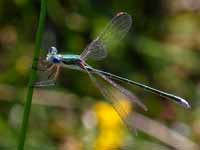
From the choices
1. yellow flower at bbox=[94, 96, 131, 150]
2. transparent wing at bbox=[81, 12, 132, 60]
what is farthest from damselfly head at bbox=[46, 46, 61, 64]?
yellow flower at bbox=[94, 96, 131, 150]

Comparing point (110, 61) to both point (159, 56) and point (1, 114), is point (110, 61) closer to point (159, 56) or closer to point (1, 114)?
point (159, 56)

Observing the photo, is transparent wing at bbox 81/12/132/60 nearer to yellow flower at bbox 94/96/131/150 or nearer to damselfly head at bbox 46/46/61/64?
damselfly head at bbox 46/46/61/64

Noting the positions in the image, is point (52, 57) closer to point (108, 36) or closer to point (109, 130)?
point (108, 36)

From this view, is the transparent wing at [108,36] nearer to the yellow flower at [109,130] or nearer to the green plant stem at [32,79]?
the green plant stem at [32,79]

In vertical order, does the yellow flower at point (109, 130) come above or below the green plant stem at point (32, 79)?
below

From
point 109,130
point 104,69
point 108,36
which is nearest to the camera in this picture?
point 108,36

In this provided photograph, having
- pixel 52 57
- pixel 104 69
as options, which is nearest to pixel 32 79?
pixel 52 57

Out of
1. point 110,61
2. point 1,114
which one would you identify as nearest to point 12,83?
point 1,114

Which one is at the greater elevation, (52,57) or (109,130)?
(52,57)

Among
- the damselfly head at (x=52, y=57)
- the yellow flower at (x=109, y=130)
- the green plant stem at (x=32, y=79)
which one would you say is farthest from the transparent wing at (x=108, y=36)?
the yellow flower at (x=109, y=130)
